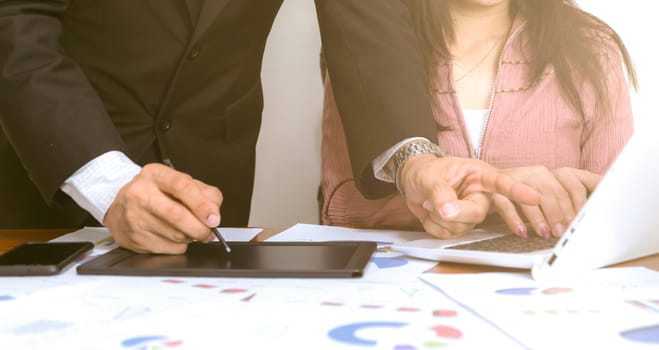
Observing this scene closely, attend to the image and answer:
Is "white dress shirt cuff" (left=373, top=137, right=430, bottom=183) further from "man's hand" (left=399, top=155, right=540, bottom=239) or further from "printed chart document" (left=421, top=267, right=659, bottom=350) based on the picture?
"printed chart document" (left=421, top=267, right=659, bottom=350)

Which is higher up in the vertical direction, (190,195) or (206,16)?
(206,16)

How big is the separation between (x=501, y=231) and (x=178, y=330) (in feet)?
1.93

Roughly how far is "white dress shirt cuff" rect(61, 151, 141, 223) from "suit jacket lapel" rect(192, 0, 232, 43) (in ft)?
1.19

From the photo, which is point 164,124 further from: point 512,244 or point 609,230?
point 609,230

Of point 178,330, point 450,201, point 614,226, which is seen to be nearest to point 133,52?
point 450,201

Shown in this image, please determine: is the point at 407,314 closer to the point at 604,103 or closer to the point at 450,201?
the point at 450,201

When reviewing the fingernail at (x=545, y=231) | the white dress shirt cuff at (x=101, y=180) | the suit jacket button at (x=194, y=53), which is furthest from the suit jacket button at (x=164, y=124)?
the fingernail at (x=545, y=231)

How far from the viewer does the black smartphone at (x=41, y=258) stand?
812mm

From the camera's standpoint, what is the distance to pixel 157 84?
1295 mm

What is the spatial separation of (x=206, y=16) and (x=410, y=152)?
0.49 metres

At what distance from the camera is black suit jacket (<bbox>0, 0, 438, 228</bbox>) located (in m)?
0.99

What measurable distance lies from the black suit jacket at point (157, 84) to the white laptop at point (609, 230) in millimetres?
355

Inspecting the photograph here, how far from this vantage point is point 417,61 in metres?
1.22

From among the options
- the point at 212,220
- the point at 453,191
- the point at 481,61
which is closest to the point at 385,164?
the point at 453,191
